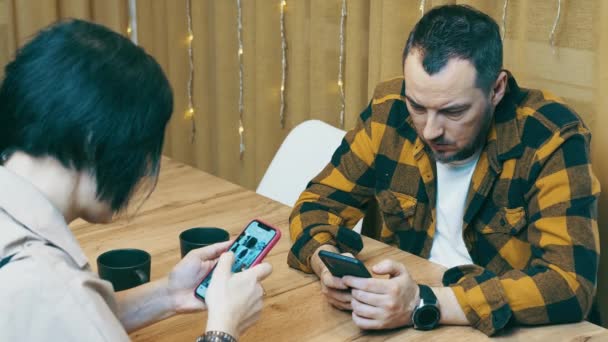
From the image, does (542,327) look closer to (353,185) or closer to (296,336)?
(296,336)

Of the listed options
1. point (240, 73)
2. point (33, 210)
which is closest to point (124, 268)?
point (33, 210)

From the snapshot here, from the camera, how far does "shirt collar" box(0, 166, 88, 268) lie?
3.13ft

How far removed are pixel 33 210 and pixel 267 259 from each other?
674 millimetres

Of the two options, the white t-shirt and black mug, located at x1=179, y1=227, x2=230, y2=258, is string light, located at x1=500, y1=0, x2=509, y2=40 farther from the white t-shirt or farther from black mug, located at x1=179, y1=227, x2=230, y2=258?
black mug, located at x1=179, y1=227, x2=230, y2=258

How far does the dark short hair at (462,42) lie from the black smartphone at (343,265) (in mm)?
451

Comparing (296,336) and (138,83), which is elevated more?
(138,83)

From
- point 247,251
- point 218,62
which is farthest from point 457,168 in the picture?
point 218,62

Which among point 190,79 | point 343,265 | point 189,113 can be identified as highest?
point 343,265

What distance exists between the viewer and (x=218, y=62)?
292 centimetres

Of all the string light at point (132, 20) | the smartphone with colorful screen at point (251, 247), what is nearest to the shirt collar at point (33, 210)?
the smartphone with colorful screen at point (251, 247)

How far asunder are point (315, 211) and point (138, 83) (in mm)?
759

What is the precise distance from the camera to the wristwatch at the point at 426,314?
1.28 m

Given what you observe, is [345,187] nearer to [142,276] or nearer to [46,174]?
[142,276]

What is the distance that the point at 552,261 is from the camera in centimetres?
139
